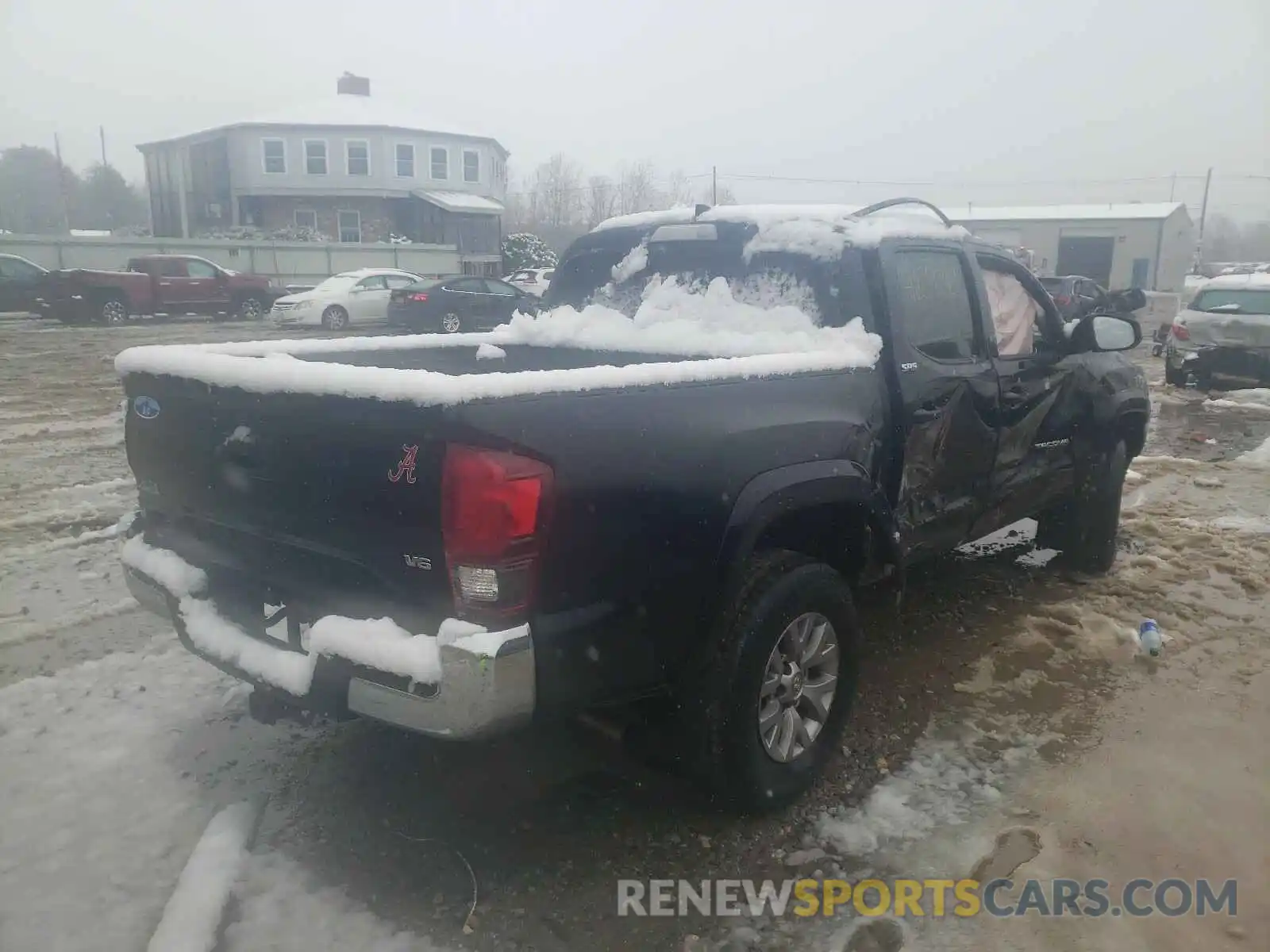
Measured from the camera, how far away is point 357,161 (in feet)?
141

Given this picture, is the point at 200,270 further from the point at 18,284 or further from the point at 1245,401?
the point at 1245,401

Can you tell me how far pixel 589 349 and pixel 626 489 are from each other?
76.7 inches

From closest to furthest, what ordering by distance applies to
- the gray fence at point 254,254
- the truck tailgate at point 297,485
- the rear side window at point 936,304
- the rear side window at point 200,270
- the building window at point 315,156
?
the truck tailgate at point 297,485
the rear side window at point 936,304
the rear side window at point 200,270
the gray fence at point 254,254
the building window at point 315,156

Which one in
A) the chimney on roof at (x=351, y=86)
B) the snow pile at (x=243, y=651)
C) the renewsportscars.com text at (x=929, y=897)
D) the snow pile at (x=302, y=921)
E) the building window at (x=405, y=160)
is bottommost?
the renewsportscars.com text at (x=929, y=897)

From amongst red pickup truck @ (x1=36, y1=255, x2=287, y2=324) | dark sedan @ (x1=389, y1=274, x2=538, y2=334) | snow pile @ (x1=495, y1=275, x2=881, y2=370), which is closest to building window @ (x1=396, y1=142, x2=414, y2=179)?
red pickup truck @ (x1=36, y1=255, x2=287, y2=324)

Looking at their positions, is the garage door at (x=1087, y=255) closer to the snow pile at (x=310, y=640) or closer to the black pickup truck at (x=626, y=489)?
the black pickup truck at (x=626, y=489)

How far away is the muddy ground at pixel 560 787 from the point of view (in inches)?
109

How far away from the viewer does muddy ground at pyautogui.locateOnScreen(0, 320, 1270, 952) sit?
276 centimetres

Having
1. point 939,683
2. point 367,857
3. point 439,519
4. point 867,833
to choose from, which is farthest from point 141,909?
point 939,683

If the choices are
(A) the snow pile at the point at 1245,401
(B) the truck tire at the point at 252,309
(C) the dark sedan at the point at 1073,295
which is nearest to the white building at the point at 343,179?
(B) the truck tire at the point at 252,309

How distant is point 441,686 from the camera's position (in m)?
2.40

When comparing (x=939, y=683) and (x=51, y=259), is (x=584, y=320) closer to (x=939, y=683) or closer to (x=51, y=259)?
(x=939, y=683)

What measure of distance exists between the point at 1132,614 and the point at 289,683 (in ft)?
14.3

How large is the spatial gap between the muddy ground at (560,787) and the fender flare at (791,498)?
3.12ft
